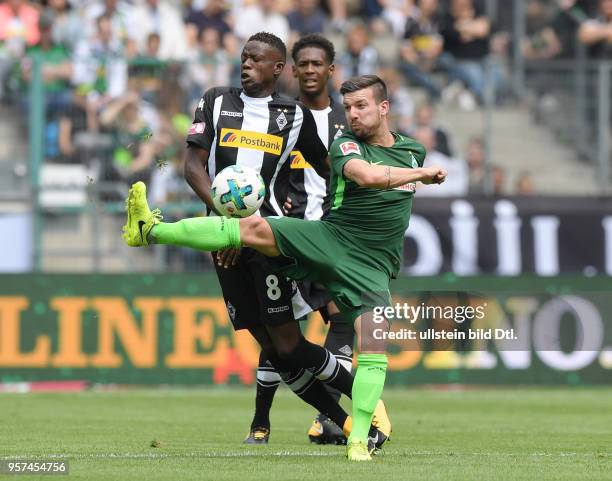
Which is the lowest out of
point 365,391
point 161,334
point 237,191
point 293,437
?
point 293,437

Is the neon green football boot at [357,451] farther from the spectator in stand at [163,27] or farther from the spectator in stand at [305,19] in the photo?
the spectator in stand at [305,19]

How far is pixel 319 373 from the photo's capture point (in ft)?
29.1

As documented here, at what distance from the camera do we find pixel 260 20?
19.3 m

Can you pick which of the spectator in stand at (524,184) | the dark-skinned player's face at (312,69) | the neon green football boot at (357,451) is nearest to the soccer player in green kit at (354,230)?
the neon green football boot at (357,451)

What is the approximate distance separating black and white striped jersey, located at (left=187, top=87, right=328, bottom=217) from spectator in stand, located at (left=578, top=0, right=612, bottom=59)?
37.0 feet

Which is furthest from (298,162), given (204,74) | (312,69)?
(204,74)

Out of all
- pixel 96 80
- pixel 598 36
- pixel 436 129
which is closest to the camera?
pixel 96 80

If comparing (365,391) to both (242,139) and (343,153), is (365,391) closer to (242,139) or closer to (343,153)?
(343,153)

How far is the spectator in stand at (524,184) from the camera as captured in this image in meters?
17.5

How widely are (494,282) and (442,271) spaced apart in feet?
2.59

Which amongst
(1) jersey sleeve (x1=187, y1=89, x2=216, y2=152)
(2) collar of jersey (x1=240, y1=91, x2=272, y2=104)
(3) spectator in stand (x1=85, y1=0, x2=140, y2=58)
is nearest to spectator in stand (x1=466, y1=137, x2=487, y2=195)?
(3) spectator in stand (x1=85, y1=0, x2=140, y2=58)

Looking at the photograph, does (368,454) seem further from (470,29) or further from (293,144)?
(470,29)

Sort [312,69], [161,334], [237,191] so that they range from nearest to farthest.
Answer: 1. [237,191]
2. [312,69]
3. [161,334]

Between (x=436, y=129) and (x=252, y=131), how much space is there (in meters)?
8.95
